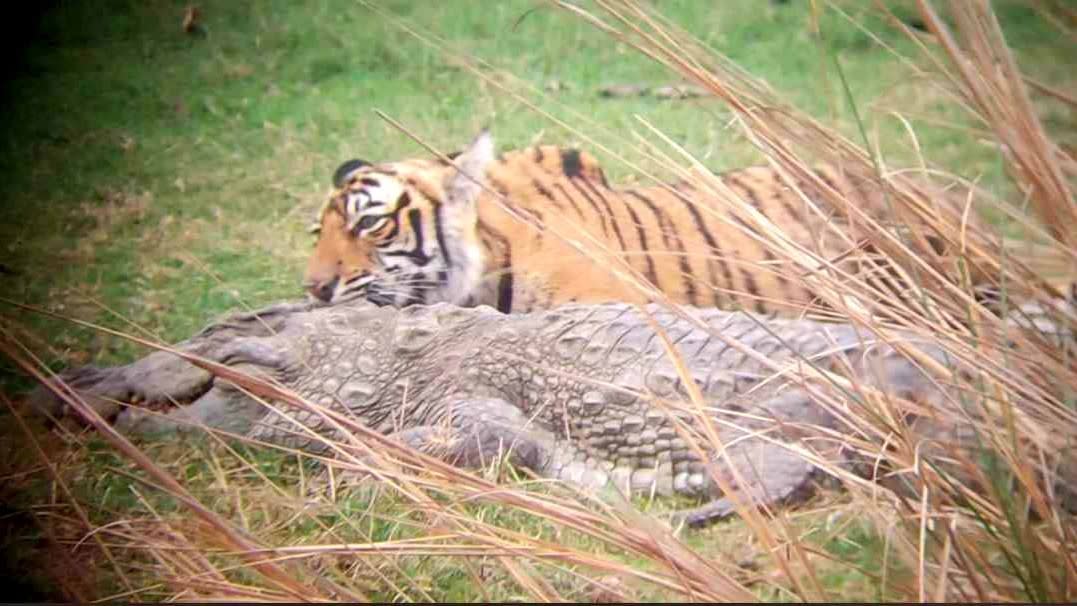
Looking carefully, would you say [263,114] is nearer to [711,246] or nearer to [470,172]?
[470,172]

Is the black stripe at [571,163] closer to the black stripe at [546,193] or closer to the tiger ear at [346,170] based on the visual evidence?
the black stripe at [546,193]

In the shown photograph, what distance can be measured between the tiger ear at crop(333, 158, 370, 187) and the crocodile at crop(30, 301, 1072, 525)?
0.17 m

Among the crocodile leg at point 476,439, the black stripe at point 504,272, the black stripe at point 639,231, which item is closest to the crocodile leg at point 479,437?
the crocodile leg at point 476,439

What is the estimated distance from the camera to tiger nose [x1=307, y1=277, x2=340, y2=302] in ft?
5.56

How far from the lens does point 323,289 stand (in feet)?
5.56

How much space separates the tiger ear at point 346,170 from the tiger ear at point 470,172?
0.12m

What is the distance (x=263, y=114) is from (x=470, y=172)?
30 cm

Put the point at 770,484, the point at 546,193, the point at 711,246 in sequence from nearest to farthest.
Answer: the point at 770,484 < the point at 546,193 < the point at 711,246

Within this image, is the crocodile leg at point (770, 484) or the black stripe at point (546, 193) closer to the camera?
the crocodile leg at point (770, 484)

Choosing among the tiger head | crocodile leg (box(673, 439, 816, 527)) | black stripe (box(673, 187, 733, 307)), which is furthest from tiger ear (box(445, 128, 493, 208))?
crocodile leg (box(673, 439, 816, 527))

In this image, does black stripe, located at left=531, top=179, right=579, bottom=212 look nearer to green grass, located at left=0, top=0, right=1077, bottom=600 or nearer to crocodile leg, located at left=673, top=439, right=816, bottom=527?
green grass, located at left=0, top=0, right=1077, bottom=600

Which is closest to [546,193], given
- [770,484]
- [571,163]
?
[571,163]

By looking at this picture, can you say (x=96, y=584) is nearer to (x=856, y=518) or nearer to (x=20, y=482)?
(x=20, y=482)

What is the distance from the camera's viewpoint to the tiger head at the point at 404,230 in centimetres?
172
